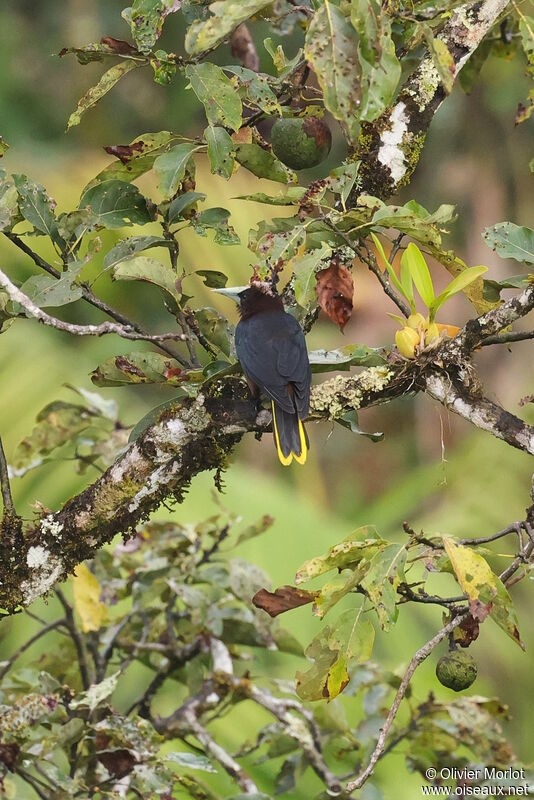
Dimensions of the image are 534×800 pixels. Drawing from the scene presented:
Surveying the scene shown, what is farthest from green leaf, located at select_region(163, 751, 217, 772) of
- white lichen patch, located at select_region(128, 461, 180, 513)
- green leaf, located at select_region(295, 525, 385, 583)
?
green leaf, located at select_region(295, 525, 385, 583)

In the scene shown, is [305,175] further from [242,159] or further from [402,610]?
[242,159]

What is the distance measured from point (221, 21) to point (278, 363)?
0.82 m

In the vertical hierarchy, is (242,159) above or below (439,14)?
below

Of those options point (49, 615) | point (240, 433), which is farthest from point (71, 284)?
point (49, 615)

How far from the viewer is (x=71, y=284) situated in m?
1.70

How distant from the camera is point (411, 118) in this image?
198 cm

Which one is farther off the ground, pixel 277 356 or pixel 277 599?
pixel 277 356

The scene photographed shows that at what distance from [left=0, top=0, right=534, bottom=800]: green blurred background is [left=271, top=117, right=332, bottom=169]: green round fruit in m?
2.13

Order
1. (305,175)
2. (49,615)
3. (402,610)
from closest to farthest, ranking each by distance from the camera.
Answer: (49,615)
(402,610)
(305,175)

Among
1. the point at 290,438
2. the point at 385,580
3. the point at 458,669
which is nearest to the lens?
the point at 385,580

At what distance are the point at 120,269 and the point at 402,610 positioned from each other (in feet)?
10.6

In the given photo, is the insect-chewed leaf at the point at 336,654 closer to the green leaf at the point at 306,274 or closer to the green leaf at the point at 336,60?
the green leaf at the point at 306,274

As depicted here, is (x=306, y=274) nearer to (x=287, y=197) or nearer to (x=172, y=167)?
(x=287, y=197)

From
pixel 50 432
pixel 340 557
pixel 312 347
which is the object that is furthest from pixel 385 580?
pixel 312 347
